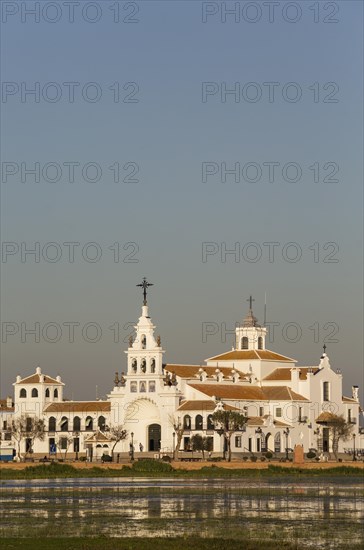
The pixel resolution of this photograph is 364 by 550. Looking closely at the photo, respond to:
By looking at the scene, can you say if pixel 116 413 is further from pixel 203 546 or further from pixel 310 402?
pixel 203 546

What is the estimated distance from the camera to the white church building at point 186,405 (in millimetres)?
154000

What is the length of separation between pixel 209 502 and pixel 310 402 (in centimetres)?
8662

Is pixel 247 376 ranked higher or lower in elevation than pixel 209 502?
higher

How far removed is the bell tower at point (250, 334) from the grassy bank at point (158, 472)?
151 feet

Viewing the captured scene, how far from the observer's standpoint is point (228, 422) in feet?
480

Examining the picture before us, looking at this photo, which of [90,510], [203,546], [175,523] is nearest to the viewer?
[203,546]

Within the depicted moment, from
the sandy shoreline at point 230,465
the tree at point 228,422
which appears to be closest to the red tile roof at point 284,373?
the tree at point 228,422

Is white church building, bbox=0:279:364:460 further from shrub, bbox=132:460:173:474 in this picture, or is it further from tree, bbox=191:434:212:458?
shrub, bbox=132:460:173:474

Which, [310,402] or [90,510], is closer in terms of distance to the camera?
[90,510]

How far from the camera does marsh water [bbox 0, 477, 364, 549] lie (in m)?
57.9

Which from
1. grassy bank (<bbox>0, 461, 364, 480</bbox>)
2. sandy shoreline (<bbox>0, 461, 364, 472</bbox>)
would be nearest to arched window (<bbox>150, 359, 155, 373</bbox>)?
sandy shoreline (<bbox>0, 461, 364, 472</bbox>)

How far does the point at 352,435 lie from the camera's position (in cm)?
16225

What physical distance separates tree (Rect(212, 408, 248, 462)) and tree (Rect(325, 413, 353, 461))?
Answer: 1291 cm

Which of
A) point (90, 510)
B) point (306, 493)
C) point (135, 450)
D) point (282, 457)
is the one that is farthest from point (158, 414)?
point (90, 510)
